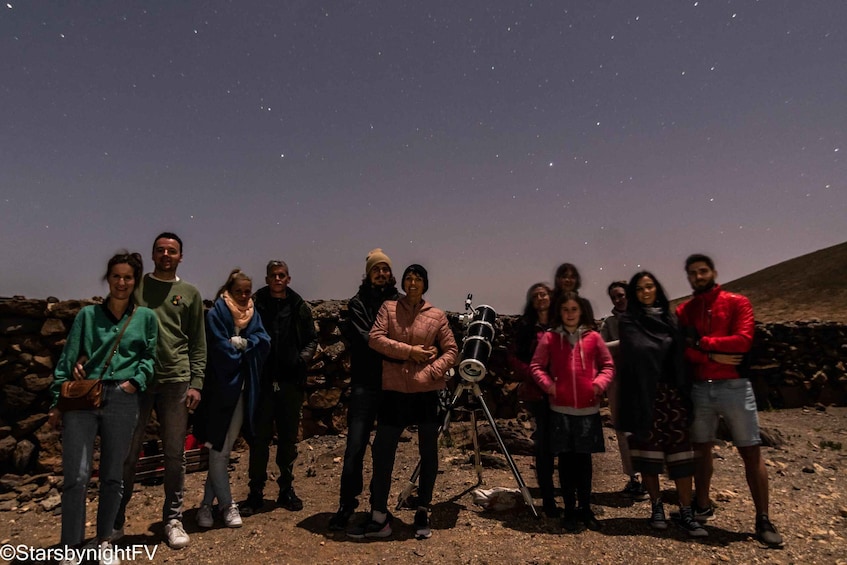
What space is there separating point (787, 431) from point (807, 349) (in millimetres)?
4168

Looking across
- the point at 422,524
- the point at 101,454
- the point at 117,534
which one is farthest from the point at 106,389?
the point at 422,524

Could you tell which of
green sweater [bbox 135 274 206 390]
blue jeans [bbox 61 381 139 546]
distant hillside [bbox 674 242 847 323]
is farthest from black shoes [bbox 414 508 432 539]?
distant hillside [bbox 674 242 847 323]

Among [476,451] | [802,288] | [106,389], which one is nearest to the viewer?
[106,389]

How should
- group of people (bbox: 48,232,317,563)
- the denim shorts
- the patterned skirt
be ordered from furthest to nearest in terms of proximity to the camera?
the patterned skirt, the denim shorts, group of people (bbox: 48,232,317,563)

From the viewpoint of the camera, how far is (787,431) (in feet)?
27.5

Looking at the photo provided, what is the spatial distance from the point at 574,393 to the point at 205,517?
3.24 meters

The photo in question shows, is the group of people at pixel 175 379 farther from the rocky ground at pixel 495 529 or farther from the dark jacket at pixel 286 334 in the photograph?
the rocky ground at pixel 495 529

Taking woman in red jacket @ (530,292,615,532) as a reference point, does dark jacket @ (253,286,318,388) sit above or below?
above

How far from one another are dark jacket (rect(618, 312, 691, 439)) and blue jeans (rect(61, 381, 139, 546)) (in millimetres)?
3834

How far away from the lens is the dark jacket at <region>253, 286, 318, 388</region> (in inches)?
172

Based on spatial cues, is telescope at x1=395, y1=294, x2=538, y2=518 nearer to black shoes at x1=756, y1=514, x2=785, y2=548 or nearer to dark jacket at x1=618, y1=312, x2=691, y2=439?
dark jacket at x1=618, y1=312, x2=691, y2=439

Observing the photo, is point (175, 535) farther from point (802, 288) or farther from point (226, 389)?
point (802, 288)

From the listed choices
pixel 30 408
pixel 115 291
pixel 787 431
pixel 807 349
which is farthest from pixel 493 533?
pixel 807 349

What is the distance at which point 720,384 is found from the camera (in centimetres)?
380
